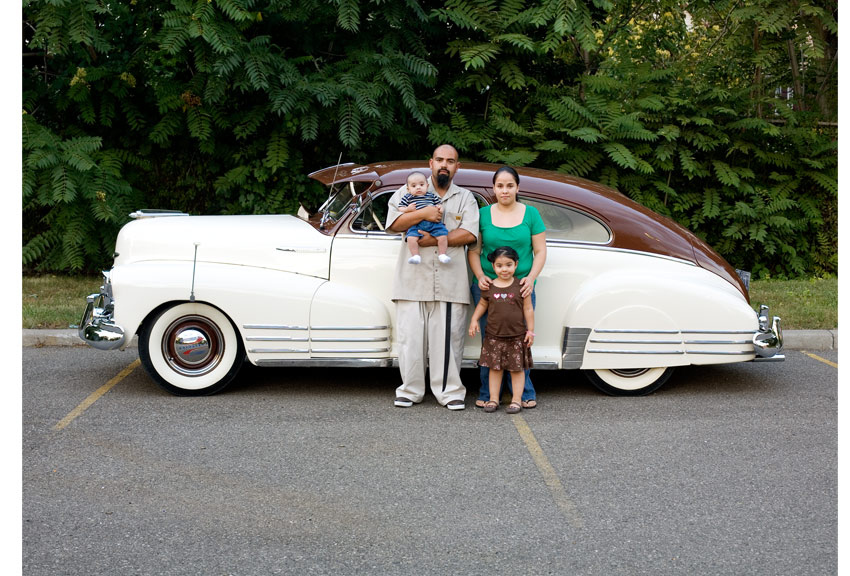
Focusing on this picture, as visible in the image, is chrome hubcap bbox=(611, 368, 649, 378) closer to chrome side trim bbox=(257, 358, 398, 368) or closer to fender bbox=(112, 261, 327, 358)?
chrome side trim bbox=(257, 358, 398, 368)

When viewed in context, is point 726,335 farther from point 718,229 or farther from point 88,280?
point 88,280

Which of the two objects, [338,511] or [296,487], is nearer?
[338,511]

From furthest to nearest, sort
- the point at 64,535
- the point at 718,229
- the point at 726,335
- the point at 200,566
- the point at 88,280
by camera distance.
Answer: the point at 718,229, the point at 88,280, the point at 726,335, the point at 64,535, the point at 200,566

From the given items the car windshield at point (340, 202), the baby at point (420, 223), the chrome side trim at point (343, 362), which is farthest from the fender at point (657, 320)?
the car windshield at point (340, 202)

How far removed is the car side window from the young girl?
0.65 m

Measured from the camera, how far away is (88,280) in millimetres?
10984

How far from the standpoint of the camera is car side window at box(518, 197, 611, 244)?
260 inches

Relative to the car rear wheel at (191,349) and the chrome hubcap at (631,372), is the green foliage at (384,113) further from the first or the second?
the chrome hubcap at (631,372)

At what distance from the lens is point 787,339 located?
8.41 metres

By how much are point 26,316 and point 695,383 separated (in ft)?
20.5

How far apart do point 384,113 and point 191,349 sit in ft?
14.4

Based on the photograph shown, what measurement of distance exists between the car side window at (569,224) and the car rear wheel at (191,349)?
2410mm

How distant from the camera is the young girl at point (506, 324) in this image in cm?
604

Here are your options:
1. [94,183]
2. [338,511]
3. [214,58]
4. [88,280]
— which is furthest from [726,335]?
[88,280]
